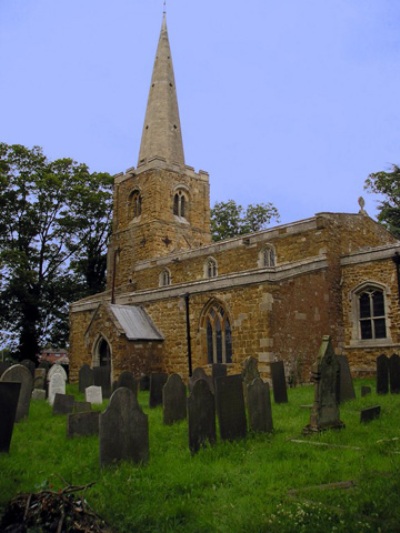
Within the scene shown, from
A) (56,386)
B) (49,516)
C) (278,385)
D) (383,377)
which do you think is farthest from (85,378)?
(49,516)

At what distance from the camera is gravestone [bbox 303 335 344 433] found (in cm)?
834

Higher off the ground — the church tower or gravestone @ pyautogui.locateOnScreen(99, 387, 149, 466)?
the church tower

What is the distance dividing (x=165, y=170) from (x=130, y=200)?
10.9 feet

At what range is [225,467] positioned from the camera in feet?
21.3

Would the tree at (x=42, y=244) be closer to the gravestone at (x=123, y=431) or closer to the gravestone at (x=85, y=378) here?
the gravestone at (x=85, y=378)

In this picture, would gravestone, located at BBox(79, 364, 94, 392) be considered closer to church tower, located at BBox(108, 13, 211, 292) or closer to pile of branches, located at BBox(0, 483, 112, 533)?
pile of branches, located at BBox(0, 483, 112, 533)

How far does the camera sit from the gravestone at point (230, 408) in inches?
316

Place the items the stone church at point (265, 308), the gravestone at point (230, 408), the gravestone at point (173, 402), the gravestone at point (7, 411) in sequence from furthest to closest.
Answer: the stone church at point (265, 308) < the gravestone at point (173, 402) < the gravestone at point (230, 408) < the gravestone at point (7, 411)

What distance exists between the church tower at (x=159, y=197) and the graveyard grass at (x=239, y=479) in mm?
22063

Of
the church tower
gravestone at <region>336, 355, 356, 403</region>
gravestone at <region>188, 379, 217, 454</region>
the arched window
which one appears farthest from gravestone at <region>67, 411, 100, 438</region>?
the church tower

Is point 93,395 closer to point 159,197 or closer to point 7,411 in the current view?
point 7,411

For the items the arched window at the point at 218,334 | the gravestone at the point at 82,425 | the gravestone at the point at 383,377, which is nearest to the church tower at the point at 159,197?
the arched window at the point at 218,334

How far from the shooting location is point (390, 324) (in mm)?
17719

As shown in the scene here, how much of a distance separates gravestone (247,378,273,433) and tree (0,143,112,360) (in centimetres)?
2373
